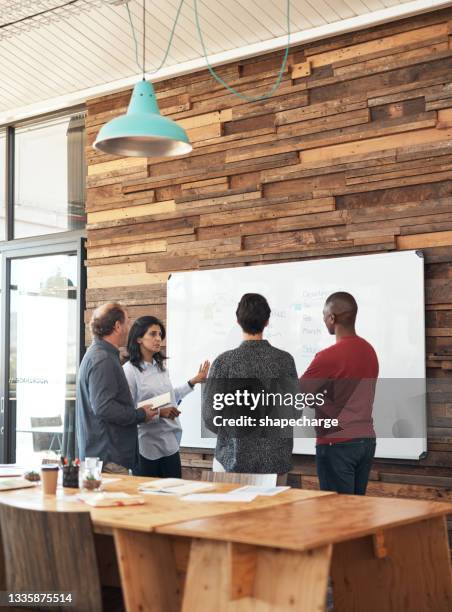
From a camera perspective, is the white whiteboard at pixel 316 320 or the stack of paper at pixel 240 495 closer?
the stack of paper at pixel 240 495

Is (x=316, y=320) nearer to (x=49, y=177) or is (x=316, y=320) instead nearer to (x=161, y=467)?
(x=161, y=467)

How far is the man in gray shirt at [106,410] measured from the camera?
4355 mm

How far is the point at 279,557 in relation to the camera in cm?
254

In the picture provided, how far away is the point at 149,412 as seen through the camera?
4.56 metres

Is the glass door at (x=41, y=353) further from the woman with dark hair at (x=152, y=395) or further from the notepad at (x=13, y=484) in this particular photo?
the notepad at (x=13, y=484)

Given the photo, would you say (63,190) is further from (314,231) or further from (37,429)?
(314,231)

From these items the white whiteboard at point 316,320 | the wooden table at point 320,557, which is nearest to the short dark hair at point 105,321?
the white whiteboard at point 316,320

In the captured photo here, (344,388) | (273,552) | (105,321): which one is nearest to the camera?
(273,552)

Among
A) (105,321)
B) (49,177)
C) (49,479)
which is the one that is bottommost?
(49,479)

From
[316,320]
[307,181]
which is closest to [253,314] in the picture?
[316,320]

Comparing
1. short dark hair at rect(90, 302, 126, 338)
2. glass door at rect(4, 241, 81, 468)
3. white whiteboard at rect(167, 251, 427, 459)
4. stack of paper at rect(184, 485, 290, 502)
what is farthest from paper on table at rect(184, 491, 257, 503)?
glass door at rect(4, 241, 81, 468)

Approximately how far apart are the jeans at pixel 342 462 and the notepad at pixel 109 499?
1280mm

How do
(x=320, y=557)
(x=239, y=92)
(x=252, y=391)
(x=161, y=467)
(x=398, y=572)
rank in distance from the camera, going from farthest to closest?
(x=239, y=92) < (x=161, y=467) < (x=252, y=391) < (x=398, y=572) < (x=320, y=557)

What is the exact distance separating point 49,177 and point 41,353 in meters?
1.48
